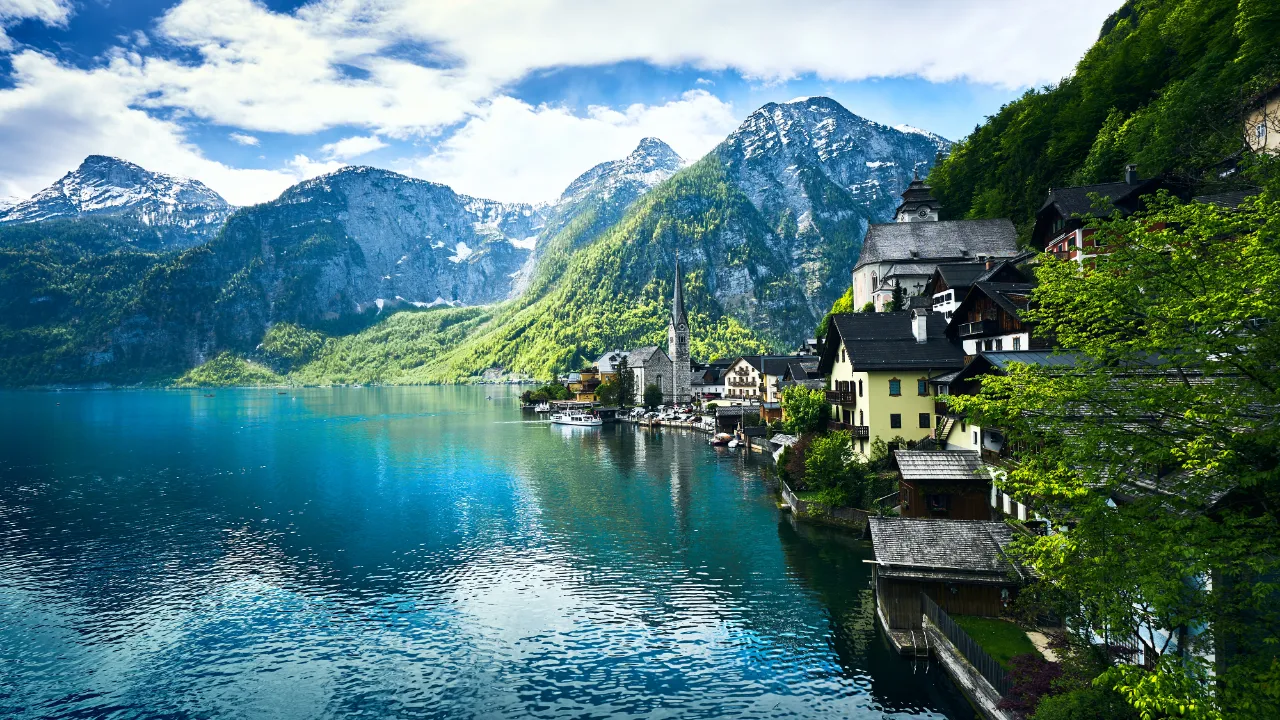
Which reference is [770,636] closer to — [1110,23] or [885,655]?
[885,655]

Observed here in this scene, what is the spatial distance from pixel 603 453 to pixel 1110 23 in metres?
114

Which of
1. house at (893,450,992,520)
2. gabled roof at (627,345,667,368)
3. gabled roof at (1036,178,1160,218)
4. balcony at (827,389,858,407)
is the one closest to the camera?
house at (893,450,992,520)

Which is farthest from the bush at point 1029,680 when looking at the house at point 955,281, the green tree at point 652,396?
the green tree at point 652,396

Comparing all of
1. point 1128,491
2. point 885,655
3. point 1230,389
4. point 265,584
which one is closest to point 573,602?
point 885,655

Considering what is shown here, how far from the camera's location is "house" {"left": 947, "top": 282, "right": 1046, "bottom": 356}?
46.6 meters

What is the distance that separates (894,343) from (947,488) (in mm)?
18011

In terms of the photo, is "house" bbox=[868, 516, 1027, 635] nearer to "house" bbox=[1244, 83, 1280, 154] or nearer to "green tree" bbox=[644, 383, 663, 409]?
"house" bbox=[1244, 83, 1280, 154]

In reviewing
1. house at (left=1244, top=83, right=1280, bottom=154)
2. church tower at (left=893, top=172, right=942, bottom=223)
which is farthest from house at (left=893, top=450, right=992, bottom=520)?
church tower at (left=893, top=172, right=942, bottom=223)

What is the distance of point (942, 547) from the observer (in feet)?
104

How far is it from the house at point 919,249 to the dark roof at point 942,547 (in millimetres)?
58141

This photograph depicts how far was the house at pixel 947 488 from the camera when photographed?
38875mm

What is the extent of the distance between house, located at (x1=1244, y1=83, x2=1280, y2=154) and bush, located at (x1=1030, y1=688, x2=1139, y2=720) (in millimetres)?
49392

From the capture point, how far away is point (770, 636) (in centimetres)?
3384

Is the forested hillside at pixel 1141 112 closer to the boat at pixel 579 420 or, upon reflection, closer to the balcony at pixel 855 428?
the balcony at pixel 855 428
